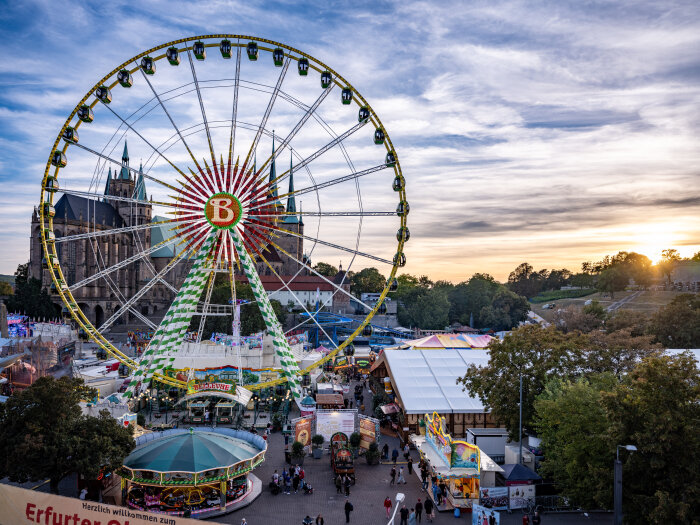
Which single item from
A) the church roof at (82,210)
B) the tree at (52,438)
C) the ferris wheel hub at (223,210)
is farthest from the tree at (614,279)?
the tree at (52,438)

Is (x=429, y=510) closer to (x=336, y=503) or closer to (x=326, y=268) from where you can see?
(x=336, y=503)

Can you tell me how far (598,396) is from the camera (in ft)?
69.3

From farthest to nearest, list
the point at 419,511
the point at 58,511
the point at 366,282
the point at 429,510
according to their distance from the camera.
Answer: the point at 366,282
the point at 429,510
the point at 419,511
the point at 58,511

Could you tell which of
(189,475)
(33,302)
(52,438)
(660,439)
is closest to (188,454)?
(189,475)

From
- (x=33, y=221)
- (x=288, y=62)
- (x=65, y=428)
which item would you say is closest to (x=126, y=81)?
(x=288, y=62)

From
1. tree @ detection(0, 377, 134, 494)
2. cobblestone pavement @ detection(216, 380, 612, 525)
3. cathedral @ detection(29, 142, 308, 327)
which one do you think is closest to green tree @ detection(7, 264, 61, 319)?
cathedral @ detection(29, 142, 308, 327)

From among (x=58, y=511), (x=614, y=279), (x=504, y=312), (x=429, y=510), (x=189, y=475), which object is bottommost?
(x=429, y=510)

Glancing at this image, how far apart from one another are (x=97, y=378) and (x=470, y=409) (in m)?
24.2

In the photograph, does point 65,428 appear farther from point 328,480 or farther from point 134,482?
point 328,480

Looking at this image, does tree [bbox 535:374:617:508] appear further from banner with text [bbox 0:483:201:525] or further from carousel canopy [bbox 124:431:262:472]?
banner with text [bbox 0:483:201:525]

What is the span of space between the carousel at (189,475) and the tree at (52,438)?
3.54ft

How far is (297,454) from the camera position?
26.6 metres

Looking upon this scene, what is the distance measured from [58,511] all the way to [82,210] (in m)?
89.2

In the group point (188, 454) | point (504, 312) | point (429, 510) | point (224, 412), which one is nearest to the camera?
point (429, 510)
